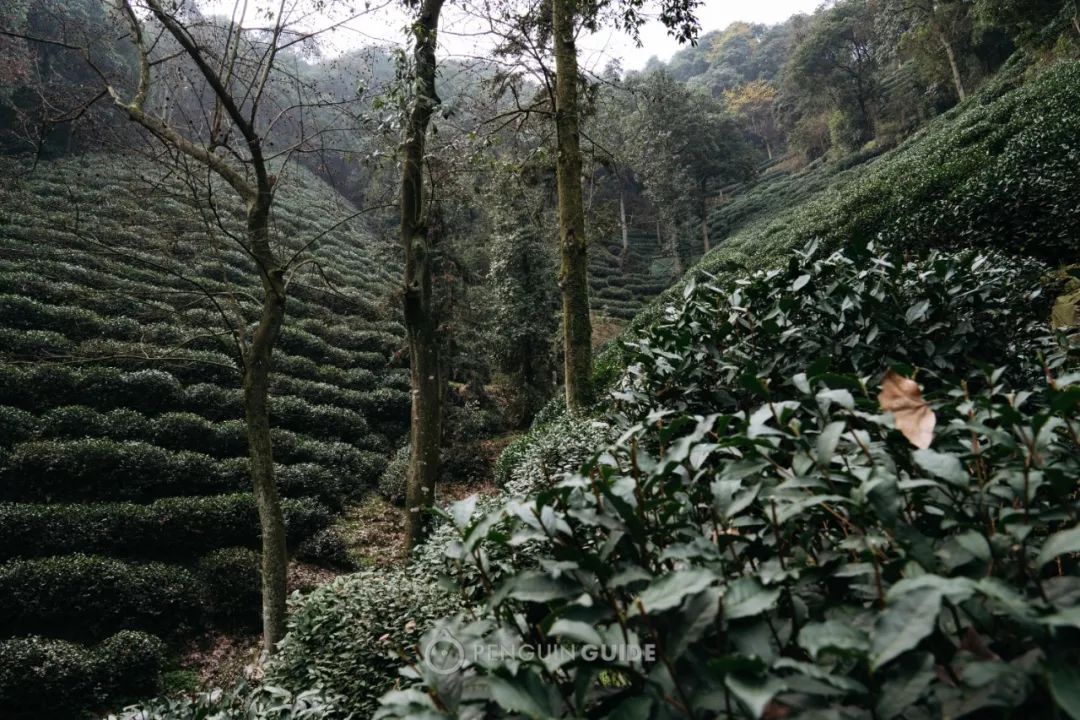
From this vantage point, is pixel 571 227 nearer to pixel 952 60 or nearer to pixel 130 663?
pixel 130 663

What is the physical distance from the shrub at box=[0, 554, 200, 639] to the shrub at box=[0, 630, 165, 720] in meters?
→ 0.49

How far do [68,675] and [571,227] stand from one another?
7.07 metres

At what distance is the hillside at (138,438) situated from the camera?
6.01m

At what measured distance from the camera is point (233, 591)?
23.2ft

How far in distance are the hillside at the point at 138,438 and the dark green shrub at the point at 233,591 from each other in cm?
2

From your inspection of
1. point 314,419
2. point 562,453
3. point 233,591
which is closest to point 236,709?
point 562,453

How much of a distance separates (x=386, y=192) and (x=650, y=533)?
78.3 feet

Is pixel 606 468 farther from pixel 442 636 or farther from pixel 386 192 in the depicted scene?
pixel 386 192

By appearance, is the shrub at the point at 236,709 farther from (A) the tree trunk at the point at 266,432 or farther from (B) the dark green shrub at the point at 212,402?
(B) the dark green shrub at the point at 212,402

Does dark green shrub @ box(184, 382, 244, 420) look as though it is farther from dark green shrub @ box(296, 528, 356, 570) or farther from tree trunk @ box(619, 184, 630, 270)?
tree trunk @ box(619, 184, 630, 270)

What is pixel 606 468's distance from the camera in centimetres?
117

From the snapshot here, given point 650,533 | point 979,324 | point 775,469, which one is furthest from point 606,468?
point 979,324

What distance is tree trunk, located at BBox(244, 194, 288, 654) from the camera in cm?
466

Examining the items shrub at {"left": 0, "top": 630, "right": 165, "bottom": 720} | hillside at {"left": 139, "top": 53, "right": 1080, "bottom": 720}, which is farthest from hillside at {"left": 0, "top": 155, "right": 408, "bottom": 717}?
hillside at {"left": 139, "top": 53, "right": 1080, "bottom": 720}
